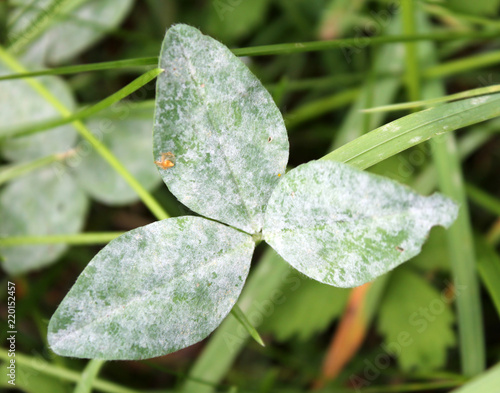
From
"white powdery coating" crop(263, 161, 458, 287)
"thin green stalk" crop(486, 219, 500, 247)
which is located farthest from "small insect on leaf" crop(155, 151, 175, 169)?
"thin green stalk" crop(486, 219, 500, 247)

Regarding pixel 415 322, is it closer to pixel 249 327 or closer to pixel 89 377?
pixel 249 327

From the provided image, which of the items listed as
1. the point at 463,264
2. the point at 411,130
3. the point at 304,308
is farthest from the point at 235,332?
the point at 411,130

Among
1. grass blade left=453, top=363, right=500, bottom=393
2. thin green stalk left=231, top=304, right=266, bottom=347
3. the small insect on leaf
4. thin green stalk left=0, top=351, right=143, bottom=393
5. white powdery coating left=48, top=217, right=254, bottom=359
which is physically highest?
the small insect on leaf

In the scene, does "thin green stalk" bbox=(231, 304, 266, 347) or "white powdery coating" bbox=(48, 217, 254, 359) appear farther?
"thin green stalk" bbox=(231, 304, 266, 347)

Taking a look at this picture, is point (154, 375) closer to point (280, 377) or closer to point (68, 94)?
point (280, 377)

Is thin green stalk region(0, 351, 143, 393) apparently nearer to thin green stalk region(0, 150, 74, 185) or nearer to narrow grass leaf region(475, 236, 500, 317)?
thin green stalk region(0, 150, 74, 185)

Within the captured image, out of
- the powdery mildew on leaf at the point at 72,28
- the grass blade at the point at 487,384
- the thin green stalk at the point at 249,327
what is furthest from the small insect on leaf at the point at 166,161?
the powdery mildew on leaf at the point at 72,28

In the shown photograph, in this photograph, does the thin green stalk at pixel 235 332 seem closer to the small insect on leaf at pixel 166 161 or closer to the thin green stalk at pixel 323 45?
the thin green stalk at pixel 323 45
